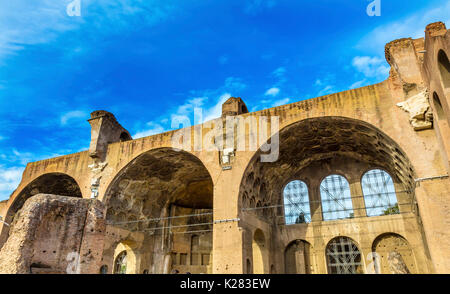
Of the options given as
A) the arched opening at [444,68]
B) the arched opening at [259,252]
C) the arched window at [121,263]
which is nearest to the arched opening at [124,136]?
the arched window at [121,263]

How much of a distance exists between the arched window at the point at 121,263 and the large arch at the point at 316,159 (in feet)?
30.4

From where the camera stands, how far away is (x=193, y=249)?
2052cm

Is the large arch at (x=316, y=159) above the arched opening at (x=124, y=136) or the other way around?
the other way around

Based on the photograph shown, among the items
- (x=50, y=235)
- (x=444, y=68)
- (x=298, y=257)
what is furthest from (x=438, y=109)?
(x=50, y=235)

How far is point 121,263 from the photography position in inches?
782

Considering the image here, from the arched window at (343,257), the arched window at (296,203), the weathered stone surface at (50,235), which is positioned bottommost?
the weathered stone surface at (50,235)

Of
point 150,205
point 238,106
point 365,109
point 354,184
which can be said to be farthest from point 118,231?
point 365,109

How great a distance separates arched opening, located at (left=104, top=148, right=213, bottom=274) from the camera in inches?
665

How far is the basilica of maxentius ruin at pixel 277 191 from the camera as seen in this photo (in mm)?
7938

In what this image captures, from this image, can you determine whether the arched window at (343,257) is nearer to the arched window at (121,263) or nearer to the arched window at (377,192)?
the arched window at (377,192)

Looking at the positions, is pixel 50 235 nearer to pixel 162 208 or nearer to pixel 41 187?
pixel 162 208

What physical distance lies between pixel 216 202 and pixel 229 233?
1.42m

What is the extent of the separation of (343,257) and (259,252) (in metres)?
3.91

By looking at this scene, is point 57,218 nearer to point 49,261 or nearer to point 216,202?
point 49,261
